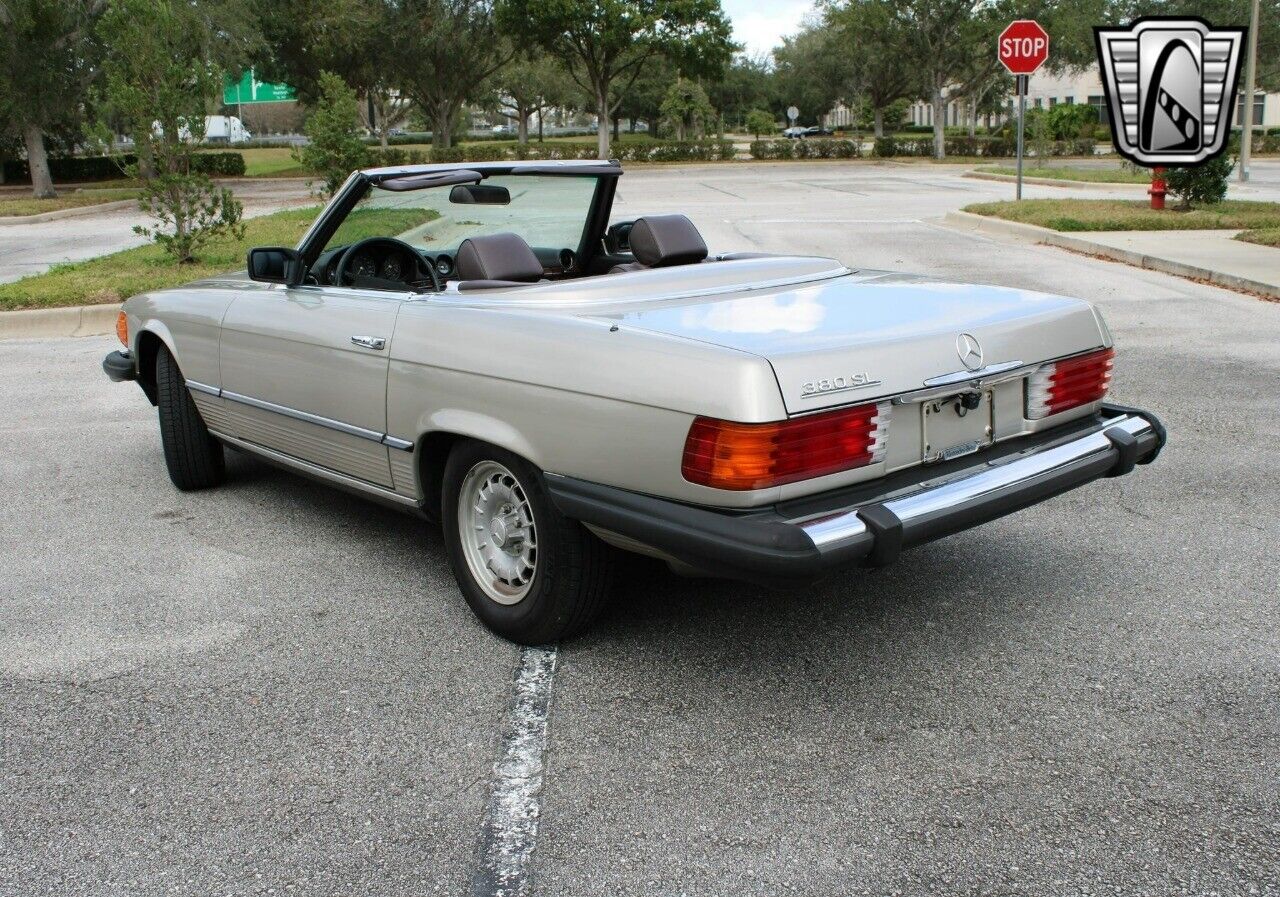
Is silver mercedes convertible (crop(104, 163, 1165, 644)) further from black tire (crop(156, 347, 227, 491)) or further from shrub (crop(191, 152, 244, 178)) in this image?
shrub (crop(191, 152, 244, 178))

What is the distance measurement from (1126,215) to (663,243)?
49.3 feet

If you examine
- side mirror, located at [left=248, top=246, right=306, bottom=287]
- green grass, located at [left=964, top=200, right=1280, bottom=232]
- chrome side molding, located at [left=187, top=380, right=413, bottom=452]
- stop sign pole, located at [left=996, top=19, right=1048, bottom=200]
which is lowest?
green grass, located at [left=964, top=200, right=1280, bottom=232]

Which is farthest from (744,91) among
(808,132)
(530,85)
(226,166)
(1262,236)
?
(1262,236)

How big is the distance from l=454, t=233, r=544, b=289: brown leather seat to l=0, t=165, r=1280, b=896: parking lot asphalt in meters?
1.15

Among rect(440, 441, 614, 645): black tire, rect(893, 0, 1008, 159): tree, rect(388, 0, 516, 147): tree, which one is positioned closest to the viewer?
rect(440, 441, 614, 645): black tire

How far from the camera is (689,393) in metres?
3.19

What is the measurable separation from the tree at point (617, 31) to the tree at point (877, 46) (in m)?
5.45

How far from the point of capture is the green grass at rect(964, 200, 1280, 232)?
16719mm

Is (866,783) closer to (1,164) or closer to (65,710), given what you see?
(65,710)

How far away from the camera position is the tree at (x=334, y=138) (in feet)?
62.5

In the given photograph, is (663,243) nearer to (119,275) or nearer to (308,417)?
(308,417)

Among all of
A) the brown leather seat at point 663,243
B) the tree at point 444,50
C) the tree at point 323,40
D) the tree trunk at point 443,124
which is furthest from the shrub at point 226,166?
the brown leather seat at point 663,243

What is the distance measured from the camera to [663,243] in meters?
4.61
